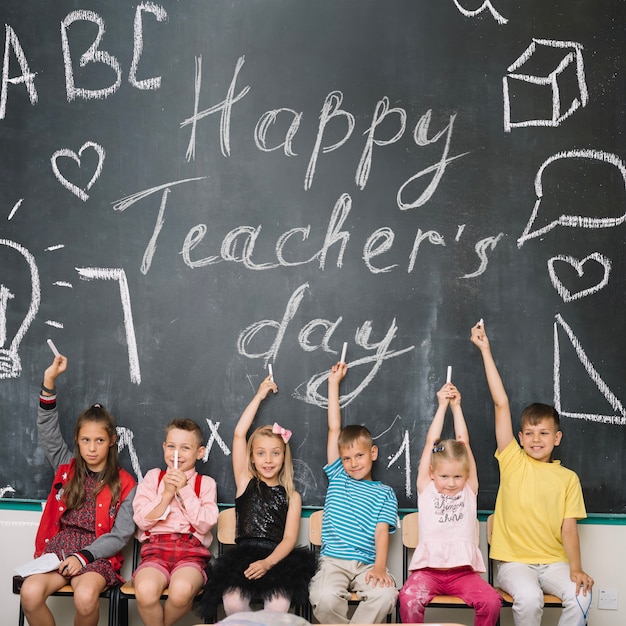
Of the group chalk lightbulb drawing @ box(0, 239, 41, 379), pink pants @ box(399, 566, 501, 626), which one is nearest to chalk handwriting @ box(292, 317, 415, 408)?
pink pants @ box(399, 566, 501, 626)

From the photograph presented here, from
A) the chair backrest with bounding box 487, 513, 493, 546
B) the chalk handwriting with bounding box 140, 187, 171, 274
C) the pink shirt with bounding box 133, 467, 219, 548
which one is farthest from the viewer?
the chalk handwriting with bounding box 140, 187, 171, 274

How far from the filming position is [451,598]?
3.25 metres

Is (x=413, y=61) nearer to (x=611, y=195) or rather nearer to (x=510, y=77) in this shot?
(x=510, y=77)

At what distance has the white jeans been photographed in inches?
126

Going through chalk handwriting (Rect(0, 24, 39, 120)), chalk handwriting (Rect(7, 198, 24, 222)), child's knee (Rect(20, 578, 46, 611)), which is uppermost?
chalk handwriting (Rect(0, 24, 39, 120))

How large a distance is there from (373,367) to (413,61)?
4.69ft

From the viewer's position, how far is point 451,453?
3.46 m

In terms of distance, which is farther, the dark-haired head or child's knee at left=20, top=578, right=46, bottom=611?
the dark-haired head

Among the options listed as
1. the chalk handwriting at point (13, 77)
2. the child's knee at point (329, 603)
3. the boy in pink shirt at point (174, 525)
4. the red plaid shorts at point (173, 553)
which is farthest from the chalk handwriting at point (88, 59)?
the child's knee at point (329, 603)

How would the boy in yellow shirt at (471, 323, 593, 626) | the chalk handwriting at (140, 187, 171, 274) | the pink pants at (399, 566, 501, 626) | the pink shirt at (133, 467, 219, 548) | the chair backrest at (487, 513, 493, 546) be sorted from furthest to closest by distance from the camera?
the chalk handwriting at (140, 187, 171, 274) → the chair backrest at (487, 513, 493, 546) → the pink shirt at (133, 467, 219, 548) → the boy in yellow shirt at (471, 323, 593, 626) → the pink pants at (399, 566, 501, 626)

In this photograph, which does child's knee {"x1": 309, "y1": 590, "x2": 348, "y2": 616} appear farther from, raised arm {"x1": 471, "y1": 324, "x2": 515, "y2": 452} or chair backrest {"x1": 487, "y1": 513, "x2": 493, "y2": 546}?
raised arm {"x1": 471, "y1": 324, "x2": 515, "y2": 452}

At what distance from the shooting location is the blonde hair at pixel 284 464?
357cm

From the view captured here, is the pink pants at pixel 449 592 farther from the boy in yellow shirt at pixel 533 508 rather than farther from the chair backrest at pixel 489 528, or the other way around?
the chair backrest at pixel 489 528

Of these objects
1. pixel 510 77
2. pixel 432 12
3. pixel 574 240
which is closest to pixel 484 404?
pixel 574 240
